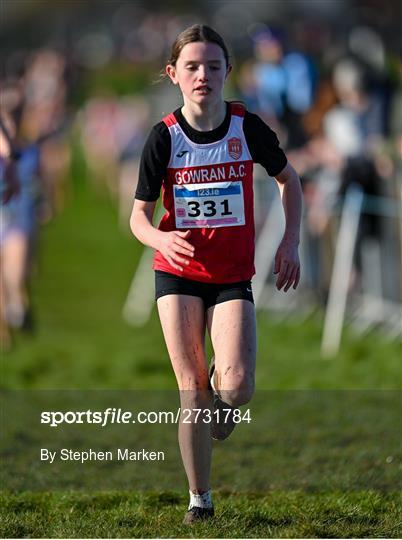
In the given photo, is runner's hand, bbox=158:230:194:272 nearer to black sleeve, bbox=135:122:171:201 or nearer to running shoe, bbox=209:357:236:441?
black sleeve, bbox=135:122:171:201

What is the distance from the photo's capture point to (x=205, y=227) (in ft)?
20.0

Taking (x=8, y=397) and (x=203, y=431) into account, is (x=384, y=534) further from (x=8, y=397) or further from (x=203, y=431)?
(x=8, y=397)

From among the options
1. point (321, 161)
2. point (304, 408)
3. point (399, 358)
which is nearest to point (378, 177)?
point (321, 161)

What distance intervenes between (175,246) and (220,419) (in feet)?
3.06

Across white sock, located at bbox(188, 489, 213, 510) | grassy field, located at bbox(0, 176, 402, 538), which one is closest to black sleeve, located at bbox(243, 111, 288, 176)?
white sock, located at bbox(188, 489, 213, 510)

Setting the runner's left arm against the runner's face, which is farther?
the runner's left arm

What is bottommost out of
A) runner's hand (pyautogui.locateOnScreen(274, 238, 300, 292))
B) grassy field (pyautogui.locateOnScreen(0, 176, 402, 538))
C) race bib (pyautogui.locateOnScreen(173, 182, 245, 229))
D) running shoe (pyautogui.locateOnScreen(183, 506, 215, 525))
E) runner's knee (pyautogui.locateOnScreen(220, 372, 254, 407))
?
grassy field (pyautogui.locateOnScreen(0, 176, 402, 538))

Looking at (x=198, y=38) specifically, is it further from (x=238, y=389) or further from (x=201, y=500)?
(x=201, y=500)

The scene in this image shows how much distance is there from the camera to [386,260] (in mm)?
12844

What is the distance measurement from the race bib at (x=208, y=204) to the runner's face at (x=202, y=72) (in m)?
0.39

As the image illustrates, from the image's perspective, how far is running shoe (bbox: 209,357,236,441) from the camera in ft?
Result: 20.2

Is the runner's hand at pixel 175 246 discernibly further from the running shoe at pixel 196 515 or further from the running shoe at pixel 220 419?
the running shoe at pixel 196 515

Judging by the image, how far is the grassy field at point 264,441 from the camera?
241 inches

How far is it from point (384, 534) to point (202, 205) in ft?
5.45
